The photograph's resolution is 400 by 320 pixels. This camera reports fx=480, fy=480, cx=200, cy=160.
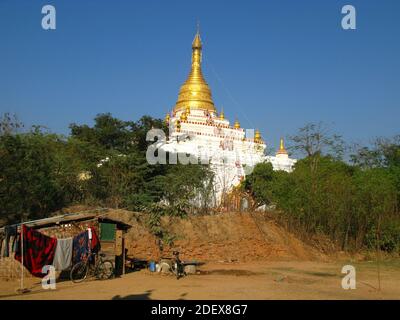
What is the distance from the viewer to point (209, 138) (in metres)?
39.0

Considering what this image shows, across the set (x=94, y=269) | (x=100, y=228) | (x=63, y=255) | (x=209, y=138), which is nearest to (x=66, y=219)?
(x=63, y=255)

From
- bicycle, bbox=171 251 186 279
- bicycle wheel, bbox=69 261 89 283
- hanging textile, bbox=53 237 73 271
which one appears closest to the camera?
hanging textile, bbox=53 237 73 271

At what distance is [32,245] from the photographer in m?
12.1

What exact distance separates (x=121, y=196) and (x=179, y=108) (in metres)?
22.1

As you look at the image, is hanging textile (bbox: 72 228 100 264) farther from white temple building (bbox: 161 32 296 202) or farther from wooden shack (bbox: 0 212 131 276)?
white temple building (bbox: 161 32 296 202)

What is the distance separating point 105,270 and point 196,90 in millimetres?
33230

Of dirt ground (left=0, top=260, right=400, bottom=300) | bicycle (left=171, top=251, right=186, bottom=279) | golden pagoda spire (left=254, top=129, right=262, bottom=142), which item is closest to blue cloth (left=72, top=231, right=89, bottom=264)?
dirt ground (left=0, top=260, right=400, bottom=300)

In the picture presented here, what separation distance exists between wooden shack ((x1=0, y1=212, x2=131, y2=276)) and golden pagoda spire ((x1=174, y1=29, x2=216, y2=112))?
29.0 m

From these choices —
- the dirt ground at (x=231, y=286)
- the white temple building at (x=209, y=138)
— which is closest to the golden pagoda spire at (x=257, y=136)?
the white temple building at (x=209, y=138)

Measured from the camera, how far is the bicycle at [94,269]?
13328mm

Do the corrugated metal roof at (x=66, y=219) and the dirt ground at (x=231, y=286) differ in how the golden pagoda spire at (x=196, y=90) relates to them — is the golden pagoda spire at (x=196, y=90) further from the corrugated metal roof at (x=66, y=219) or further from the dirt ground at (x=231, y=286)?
the corrugated metal roof at (x=66, y=219)

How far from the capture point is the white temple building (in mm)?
35375

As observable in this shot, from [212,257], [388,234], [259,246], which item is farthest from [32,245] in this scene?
[388,234]
